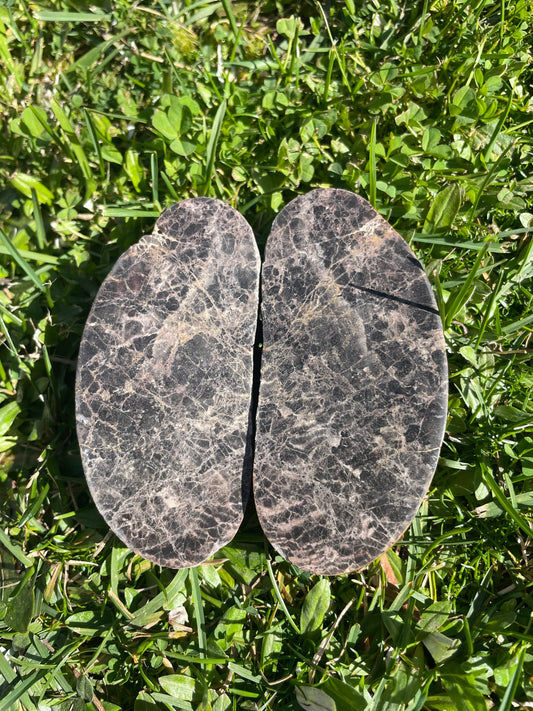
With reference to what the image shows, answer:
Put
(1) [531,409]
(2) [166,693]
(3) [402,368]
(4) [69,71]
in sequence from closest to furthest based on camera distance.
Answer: (3) [402,368]
(2) [166,693]
(1) [531,409]
(4) [69,71]

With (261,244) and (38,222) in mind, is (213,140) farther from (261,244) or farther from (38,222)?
(38,222)

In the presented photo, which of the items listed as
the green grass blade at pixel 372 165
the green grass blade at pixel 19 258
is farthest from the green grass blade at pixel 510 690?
the green grass blade at pixel 19 258

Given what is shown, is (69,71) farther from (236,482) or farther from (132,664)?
(132,664)

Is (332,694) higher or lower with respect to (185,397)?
lower

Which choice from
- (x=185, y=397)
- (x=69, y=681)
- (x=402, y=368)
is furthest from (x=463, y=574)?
(x=69, y=681)

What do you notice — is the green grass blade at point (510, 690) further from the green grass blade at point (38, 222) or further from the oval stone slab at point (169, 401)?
the green grass blade at point (38, 222)

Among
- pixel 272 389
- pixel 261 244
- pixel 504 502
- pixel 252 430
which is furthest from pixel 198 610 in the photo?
pixel 261 244

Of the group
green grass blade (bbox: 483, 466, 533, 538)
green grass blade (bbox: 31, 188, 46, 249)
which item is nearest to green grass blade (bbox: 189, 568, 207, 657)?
green grass blade (bbox: 483, 466, 533, 538)
